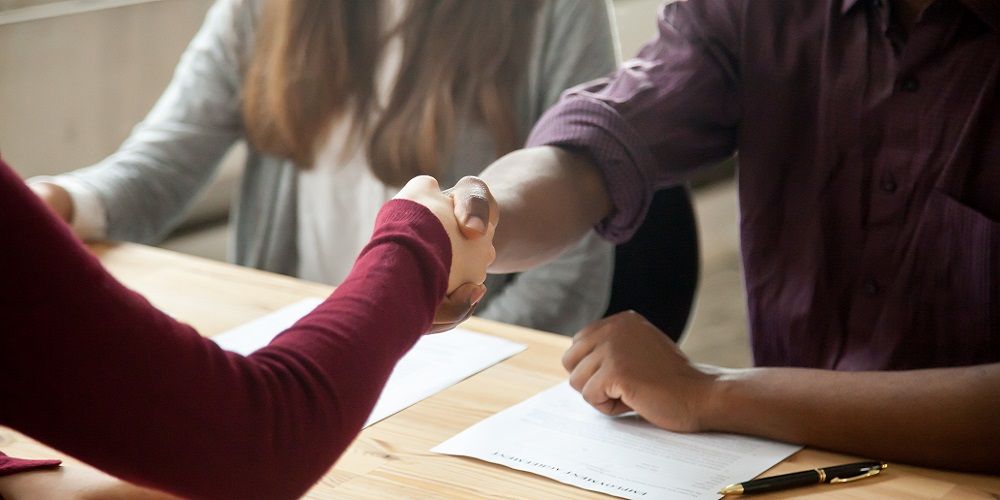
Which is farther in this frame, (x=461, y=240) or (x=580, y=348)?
(x=580, y=348)

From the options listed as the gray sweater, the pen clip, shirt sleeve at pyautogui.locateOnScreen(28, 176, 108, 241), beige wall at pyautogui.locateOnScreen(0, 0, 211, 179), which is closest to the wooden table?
the pen clip

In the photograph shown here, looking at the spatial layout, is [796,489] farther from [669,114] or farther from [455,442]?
[669,114]

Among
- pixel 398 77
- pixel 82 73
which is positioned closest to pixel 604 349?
pixel 398 77

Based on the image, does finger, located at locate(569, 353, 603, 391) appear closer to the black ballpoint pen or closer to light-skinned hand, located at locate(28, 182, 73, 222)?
the black ballpoint pen

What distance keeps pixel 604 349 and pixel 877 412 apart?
245 millimetres

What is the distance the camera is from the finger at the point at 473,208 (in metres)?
0.90

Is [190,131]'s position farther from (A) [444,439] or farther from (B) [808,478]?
(B) [808,478]

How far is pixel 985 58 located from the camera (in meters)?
1.11

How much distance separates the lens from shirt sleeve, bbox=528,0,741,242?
3.99 feet

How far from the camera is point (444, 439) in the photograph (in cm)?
98

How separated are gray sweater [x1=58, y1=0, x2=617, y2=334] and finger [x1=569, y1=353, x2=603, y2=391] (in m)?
0.58

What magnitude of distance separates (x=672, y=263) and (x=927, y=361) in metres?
0.47

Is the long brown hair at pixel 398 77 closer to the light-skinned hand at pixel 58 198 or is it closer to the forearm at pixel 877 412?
the light-skinned hand at pixel 58 198

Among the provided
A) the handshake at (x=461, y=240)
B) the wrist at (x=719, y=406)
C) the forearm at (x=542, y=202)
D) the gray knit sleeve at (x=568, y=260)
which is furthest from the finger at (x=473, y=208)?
the gray knit sleeve at (x=568, y=260)
